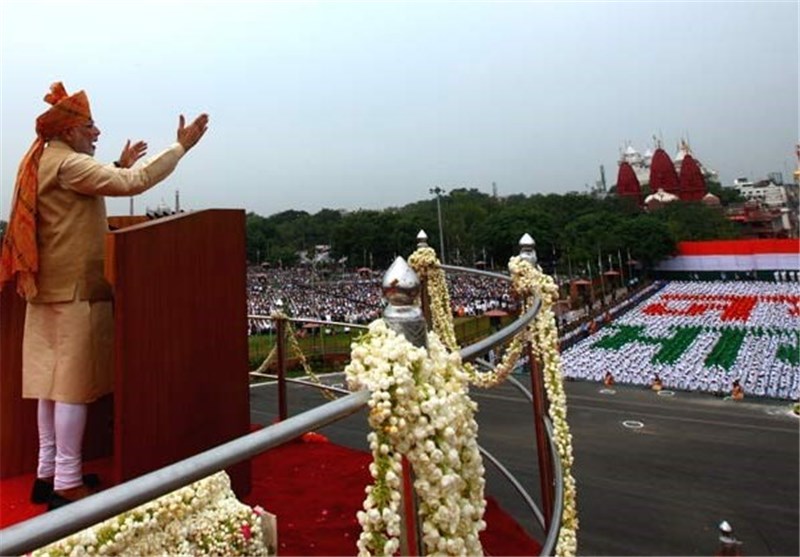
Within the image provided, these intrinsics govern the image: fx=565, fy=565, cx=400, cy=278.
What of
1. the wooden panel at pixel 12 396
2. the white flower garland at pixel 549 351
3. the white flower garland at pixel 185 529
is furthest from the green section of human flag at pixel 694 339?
the wooden panel at pixel 12 396

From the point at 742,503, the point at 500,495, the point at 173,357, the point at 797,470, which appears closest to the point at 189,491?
the point at 173,357

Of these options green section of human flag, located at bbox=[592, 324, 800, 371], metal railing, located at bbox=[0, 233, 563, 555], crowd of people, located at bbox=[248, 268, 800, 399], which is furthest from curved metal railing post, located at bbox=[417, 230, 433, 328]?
green section of human flag, located at bbox=[592, 324, 800, 371]

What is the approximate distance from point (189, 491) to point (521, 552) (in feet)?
5.21

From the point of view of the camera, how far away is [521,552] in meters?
2.72

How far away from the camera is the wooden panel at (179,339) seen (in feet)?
7.24

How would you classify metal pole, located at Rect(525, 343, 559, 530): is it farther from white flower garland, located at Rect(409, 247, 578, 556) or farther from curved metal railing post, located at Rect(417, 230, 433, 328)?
curved metal railing post, located at Rect(417, 230, 433, 328)

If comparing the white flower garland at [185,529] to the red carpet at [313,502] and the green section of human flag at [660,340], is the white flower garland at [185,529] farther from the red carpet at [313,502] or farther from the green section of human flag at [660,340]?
the green section of human flag at [660,340]

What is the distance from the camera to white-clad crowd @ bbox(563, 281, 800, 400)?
14.3 m

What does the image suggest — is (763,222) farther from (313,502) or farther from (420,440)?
(420,440)

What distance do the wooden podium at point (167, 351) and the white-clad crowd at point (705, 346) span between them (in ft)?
46.1

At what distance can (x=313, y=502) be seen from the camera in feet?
9.63

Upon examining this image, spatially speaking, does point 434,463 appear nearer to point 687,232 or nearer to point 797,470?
point 797,470

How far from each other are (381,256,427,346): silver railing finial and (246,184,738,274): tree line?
30284 millimetres

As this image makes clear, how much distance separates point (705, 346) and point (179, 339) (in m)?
19.0
